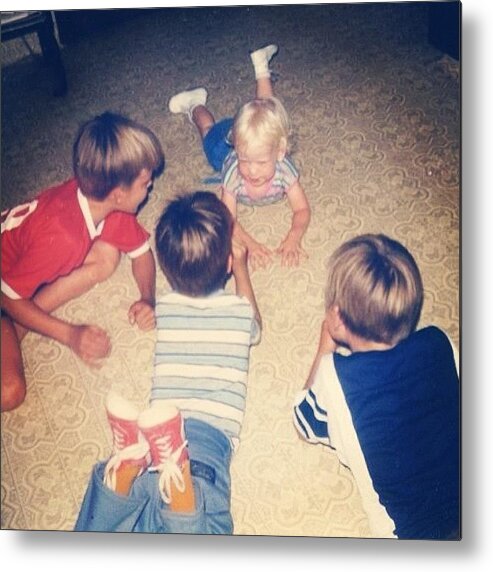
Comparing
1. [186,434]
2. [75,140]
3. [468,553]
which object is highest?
[75,140]

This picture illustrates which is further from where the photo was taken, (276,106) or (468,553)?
(276,106)

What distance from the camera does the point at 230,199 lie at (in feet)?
5.37

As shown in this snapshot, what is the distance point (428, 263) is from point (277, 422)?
532 mm

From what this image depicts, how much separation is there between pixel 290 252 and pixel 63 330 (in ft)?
1.97

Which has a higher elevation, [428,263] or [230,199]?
[230,199]

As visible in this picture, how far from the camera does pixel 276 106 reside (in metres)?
1.66

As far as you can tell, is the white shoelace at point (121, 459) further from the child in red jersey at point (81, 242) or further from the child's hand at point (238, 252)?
the child's hand at point (238, 252)

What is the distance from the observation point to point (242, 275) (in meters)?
1.61

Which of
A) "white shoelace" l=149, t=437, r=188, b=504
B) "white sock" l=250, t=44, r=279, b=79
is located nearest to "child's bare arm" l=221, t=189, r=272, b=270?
"white sock" l=250, t=44, r=279, b=79

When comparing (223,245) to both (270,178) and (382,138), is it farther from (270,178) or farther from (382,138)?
(382,138)

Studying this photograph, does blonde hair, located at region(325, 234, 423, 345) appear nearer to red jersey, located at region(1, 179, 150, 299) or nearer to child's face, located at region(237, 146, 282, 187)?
child's face, located at region(237, 146, 282, 187)

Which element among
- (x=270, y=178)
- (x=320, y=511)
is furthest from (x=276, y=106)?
(x=320, y=511)

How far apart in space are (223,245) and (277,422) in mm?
454

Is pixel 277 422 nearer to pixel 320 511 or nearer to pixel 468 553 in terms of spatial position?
pixel 320 511
